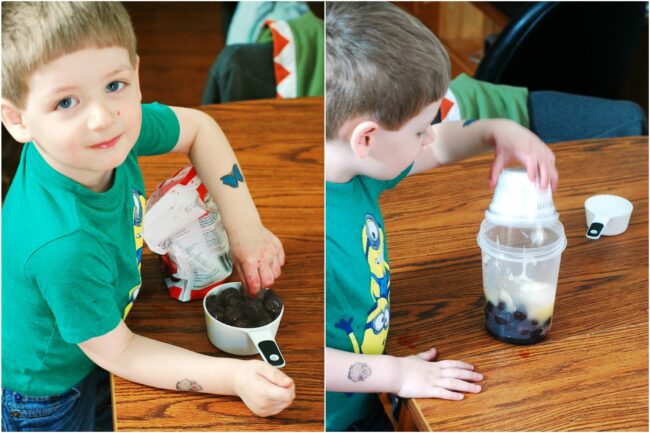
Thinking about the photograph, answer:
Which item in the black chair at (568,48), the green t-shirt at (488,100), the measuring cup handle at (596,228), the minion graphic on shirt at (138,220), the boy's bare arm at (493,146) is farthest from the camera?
the black chair at (568,48)

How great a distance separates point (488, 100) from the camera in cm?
132

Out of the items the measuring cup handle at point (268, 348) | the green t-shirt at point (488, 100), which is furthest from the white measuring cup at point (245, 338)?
the green t-shirt at point (488, 100)

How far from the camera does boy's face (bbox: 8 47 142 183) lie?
15.4 inches

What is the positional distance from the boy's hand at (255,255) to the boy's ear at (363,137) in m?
0.10

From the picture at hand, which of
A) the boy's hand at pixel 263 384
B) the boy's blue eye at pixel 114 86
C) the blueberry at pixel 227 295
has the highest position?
the boy's blue eye at pixel 114 86

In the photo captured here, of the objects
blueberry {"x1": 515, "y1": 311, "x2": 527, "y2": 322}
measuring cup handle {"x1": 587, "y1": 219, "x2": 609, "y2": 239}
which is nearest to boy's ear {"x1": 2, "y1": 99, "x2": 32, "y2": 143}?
blueberry {"x1": 515, "y1": 311, "x2": 527, "y2": 322}

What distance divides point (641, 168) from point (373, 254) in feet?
1.77

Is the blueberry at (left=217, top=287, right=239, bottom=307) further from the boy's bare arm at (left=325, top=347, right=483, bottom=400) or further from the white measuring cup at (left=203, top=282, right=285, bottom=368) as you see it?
the boy's bare arm at (left=325, top=347, right=483, bottom=400)

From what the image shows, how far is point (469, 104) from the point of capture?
130cm

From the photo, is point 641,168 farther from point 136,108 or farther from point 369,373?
point 136,108

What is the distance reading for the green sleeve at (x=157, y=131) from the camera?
1.86 feet

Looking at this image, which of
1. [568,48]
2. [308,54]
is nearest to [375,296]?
[308,54]

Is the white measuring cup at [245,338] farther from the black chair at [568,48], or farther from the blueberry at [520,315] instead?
the black chair at [568,48]

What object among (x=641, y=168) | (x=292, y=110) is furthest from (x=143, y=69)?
(x=641, y=168)
